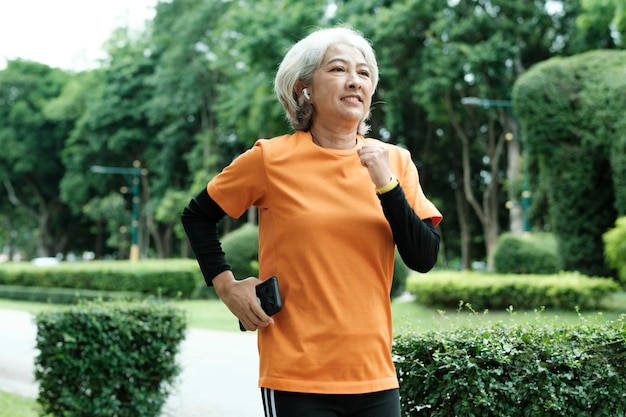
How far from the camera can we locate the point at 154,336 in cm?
572

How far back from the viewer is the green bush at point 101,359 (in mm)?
5559

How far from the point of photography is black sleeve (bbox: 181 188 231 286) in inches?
99.7

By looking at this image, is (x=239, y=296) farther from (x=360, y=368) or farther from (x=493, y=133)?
(x=493, y=133)

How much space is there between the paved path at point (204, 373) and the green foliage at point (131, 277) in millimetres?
8356

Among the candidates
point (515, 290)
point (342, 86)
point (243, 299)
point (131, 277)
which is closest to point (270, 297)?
point (243, 299)

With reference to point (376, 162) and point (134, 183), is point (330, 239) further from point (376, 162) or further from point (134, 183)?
point (134, 183)

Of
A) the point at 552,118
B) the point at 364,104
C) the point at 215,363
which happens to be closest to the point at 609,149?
the point at 552,118

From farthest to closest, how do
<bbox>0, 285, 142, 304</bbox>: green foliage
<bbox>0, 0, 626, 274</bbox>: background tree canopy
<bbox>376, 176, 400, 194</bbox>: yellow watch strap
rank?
<bbox>0, 0, 626, 274</bbox>: background tree canopy < <bbox>0, 285, 142, 304</bbox>: green foliage < <bbox>376, 176, 400, 194</bbox>: yellow watch strap

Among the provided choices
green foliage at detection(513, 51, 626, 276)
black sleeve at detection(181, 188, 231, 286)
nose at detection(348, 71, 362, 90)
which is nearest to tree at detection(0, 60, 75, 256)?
green foliage at detection(513, 51, 626, 276)

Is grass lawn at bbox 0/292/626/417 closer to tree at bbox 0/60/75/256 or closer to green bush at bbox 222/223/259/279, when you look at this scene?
green bush at bbox 222/223/259/279

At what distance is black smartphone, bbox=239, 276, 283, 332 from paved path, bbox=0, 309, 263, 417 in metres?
3.81

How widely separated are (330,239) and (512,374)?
1.64 meters

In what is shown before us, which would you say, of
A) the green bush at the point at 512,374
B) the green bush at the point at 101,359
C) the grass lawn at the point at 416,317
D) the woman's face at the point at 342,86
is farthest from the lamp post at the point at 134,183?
the woman's face at the point at 342,86

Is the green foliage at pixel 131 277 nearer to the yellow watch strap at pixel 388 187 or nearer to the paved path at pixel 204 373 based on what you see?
the paved path at pixel 204 373
